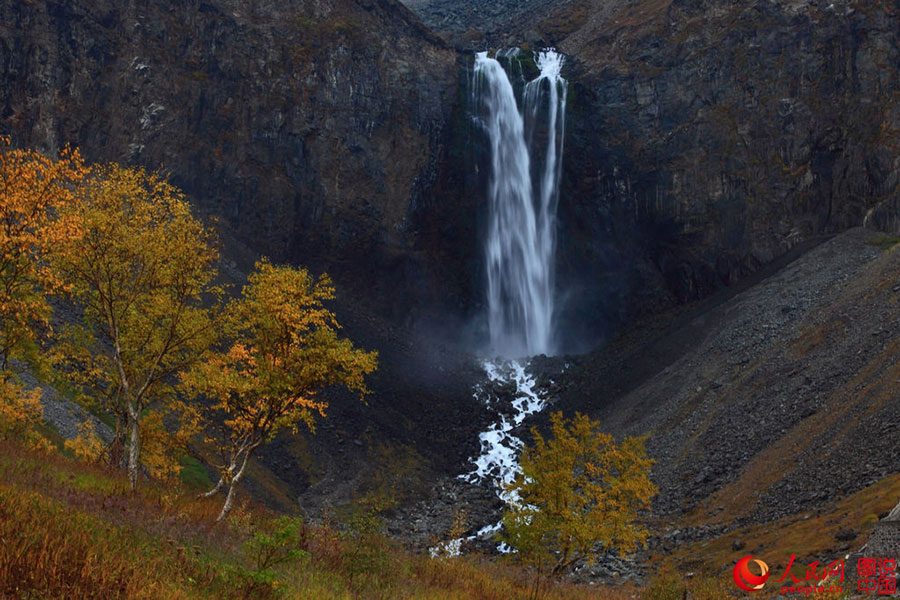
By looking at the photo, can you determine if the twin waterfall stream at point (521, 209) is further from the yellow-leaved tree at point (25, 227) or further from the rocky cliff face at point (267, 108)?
the yellow-leaved tree at point (25, 227)

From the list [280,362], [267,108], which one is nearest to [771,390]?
[280,362]

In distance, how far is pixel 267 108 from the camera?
72000 millimetres

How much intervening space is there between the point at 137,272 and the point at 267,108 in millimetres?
62483

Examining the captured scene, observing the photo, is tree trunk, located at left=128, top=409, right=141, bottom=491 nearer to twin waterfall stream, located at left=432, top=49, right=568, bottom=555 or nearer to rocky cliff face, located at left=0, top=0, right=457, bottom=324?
rocky cliff face, located at left=0, top=0, right=457, bottom=324

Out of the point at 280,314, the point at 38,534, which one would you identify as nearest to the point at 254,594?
the point at 38,534

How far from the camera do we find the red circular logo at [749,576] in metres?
19.7

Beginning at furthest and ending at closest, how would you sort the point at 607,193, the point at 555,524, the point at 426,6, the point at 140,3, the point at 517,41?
1. the point at 426,6
2. the point at 517,41
3. the point at 607,193
4. the point at 140,3
5. the point at 555,524

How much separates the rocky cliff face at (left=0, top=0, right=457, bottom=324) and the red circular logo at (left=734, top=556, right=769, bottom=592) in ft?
182

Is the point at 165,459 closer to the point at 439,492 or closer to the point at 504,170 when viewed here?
the point at 439,492

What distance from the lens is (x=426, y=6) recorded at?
462ft

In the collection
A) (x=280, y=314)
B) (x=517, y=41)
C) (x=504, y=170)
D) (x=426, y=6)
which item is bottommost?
(x=280, y=314)

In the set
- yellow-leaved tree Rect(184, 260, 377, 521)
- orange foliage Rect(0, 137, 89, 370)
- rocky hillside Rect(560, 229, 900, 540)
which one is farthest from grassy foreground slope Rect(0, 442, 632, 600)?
rocky hillside Rect(560, 229, 900, 540)

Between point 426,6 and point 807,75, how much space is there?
318 ft

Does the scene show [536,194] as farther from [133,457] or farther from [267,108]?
[133,457]
